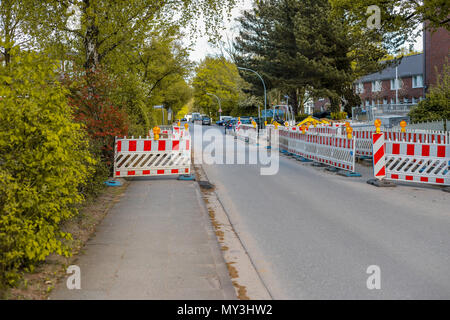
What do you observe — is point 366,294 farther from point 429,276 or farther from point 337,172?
point 337,172

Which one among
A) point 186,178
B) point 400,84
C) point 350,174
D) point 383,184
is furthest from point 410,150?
point 400,84

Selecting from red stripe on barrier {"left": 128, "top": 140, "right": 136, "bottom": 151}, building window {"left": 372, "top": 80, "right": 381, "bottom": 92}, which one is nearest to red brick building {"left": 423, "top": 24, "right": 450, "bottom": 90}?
building window {"left": 372, "top": 80, "right": 381, "bottom": 92}

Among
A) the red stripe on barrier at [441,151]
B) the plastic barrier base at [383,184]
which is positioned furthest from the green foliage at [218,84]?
the red stripe on barrier at [441,151]

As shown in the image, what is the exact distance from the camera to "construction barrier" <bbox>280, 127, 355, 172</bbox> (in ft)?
51.3

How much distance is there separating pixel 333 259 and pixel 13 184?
379 centimetres

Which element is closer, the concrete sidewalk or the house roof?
the concrete sidewalk

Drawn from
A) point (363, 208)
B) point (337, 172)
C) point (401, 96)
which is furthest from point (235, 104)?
point (363, 208)

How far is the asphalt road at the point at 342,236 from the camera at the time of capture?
5.39 meters

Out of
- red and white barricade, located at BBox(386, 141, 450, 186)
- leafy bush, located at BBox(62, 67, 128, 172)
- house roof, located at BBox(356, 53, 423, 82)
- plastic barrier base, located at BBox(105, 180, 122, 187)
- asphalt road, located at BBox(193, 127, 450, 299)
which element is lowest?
asphalt road, located at BBox(193, 127, 450, 299)

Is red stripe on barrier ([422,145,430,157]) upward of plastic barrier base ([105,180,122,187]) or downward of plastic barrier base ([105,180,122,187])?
upward

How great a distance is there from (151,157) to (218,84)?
84.9 meters

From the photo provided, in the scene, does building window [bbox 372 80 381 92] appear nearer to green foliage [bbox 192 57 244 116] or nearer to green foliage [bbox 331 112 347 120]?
green foliage [bbox 192 57 244 116]

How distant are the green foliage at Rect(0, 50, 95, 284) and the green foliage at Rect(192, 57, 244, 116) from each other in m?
78.6

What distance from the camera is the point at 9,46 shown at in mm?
5656
